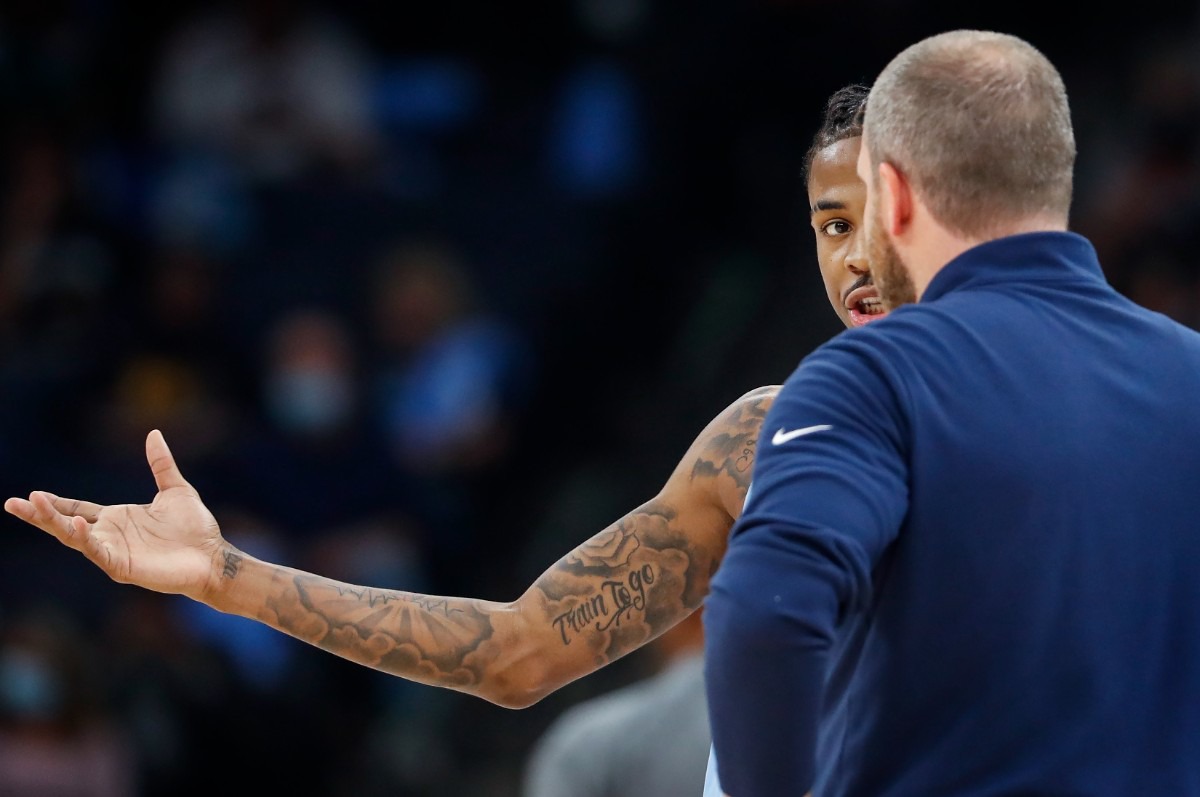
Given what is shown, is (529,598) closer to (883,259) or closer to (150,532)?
(150,532)

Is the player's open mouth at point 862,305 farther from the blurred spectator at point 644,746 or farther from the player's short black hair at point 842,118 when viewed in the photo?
the blurred spectator at point 644,746

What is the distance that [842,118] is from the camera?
313 centimetres

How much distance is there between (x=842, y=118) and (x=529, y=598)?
106 cm

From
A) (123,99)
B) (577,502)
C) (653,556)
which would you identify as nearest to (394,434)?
(577,502)

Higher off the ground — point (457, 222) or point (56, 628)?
point (457, 222)

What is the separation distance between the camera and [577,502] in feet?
25.7

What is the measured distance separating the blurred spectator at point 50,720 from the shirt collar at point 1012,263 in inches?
204

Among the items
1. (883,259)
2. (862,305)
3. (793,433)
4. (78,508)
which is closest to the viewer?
(793,433)

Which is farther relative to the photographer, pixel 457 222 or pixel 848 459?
pixel 457 222

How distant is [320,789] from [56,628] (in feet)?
4.28

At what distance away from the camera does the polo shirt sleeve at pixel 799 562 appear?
194 cm

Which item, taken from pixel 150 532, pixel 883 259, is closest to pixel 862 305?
pixel 883 259

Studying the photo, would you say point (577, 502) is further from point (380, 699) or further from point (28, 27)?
point (28, 27)

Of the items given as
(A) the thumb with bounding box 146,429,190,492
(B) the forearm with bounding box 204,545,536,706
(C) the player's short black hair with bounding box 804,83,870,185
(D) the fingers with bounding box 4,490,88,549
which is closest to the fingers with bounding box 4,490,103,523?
(D) the fingers with bounding box 4,490,88,549
